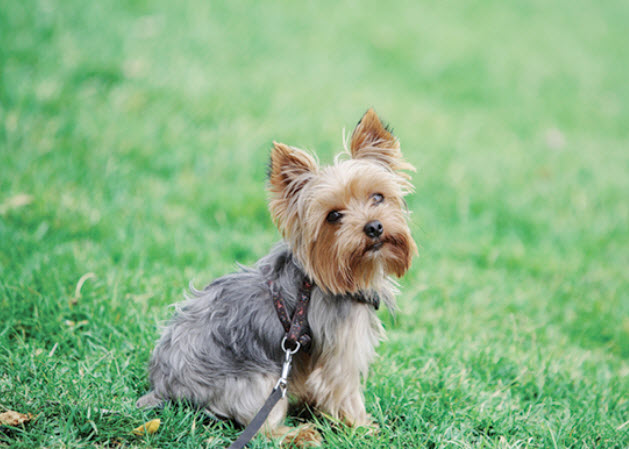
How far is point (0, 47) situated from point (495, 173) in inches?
280

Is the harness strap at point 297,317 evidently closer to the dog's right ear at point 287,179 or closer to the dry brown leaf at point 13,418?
the dog's right ear at point 287,179

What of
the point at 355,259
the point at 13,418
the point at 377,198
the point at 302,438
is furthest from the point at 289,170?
the point at 13,418

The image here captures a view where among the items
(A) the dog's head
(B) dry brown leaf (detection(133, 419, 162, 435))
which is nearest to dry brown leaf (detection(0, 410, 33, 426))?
(B) dry brown leaf (detection(133, 419, 162, 435))

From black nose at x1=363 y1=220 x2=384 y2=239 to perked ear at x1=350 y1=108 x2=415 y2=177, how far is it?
0.48m

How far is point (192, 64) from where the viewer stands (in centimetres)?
927

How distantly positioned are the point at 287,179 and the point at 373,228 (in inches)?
23.2

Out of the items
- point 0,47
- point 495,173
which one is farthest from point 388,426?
point 0,47

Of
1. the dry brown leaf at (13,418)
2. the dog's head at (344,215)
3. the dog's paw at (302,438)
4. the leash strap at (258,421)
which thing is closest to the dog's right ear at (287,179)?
the dog's head at (344,215)

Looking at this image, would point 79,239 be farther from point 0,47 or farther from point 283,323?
point 0,47

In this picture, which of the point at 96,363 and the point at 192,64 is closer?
the point at 96,363

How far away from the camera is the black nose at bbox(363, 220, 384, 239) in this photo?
333cm

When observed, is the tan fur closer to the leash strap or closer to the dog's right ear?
the dog's right ear

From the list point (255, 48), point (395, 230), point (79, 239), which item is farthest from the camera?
point (255, 48)

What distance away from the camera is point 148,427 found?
3406 millimetres
